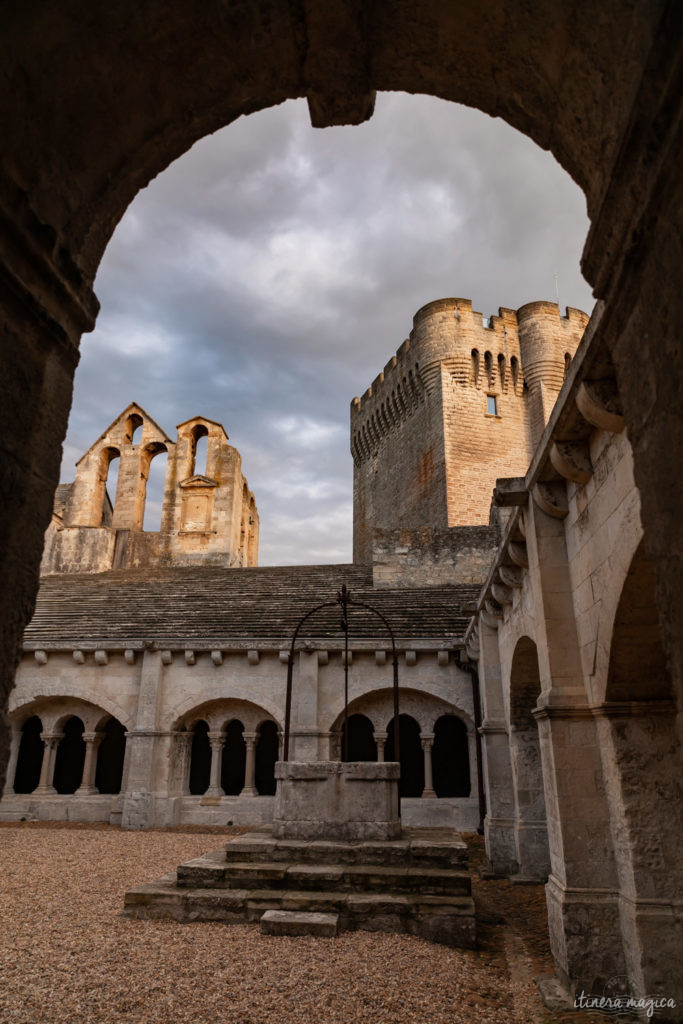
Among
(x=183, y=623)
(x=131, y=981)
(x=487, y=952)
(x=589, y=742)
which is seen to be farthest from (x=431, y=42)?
(x=183, y=623)

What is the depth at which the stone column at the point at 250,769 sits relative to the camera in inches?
493

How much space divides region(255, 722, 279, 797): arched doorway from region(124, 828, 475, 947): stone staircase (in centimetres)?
822

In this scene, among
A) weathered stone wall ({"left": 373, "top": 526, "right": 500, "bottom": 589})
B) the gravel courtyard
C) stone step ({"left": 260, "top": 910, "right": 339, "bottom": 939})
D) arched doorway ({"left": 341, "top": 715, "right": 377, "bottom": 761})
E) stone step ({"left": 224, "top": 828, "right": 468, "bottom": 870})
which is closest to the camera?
the gravel courtyard

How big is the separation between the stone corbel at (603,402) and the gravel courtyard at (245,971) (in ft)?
12.4

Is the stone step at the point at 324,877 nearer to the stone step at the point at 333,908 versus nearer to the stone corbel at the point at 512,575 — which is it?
the stone step at the point at 333,908

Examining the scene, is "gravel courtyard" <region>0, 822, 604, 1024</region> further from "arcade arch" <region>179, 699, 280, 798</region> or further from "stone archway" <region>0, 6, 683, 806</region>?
"arcade arch" <region>179, 699, 280, 798</region>

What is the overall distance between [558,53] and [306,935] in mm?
6532

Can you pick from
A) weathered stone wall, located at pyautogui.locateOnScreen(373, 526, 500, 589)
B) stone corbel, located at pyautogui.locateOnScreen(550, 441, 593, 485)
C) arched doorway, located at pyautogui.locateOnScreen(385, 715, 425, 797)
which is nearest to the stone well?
stone corbel, located at pyautogui.locateOnScreen(550, 441, 593, 485)

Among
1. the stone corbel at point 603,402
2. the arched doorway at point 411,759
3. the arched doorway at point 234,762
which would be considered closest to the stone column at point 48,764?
the arched doorway at point 234,762

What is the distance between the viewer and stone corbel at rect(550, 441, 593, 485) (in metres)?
4.70

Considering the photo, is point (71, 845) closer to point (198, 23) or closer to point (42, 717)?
point (42, 717)

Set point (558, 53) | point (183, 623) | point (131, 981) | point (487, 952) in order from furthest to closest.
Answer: point (183, 623), point (487, 952), point (131, 981), point (558, 53)

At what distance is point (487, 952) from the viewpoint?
5500 millimetres

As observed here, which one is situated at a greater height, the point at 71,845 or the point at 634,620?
the point at 634,620
